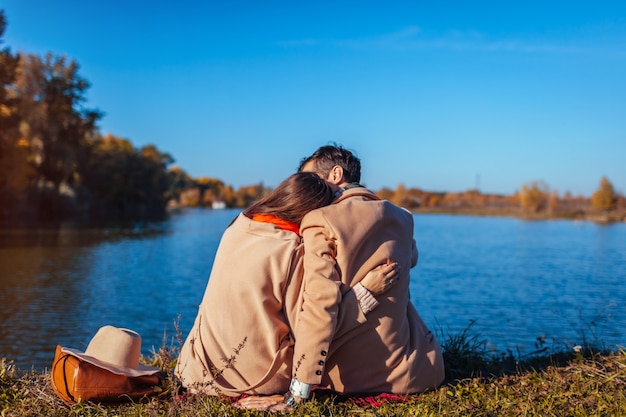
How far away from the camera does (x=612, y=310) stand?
327 inches

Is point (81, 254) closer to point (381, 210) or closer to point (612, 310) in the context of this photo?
point (612, 310)

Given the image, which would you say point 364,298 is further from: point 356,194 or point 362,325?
point 356,194

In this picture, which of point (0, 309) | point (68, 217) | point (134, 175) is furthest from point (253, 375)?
point (134, 175)

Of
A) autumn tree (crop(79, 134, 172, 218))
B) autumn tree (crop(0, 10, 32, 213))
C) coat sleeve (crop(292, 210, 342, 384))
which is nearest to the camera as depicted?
coat sleeve (crop(292, 210, 342, 384))

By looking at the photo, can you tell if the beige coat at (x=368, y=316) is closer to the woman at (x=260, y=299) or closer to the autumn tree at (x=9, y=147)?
the woman at (x=260, y=299)

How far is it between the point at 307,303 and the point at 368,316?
1.31 feet

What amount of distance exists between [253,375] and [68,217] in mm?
41885

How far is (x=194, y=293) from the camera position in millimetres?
12977

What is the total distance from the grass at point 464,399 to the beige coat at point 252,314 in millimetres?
180

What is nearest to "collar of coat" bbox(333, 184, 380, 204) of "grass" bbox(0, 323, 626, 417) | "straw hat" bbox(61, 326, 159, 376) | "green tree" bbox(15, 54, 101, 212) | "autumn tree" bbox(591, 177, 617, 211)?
"grass" bbox(0, 323, 626, 417)

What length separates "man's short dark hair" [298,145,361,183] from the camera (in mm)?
3820

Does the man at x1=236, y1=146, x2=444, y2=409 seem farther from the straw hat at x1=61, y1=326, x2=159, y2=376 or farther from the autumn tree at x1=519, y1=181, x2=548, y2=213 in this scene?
the autumn tree at x1=519, y1=181, x2=548, y2=213

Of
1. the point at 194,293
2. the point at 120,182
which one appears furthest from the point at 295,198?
the point at 120,182

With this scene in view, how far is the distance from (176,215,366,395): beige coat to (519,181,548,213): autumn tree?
74685mm
